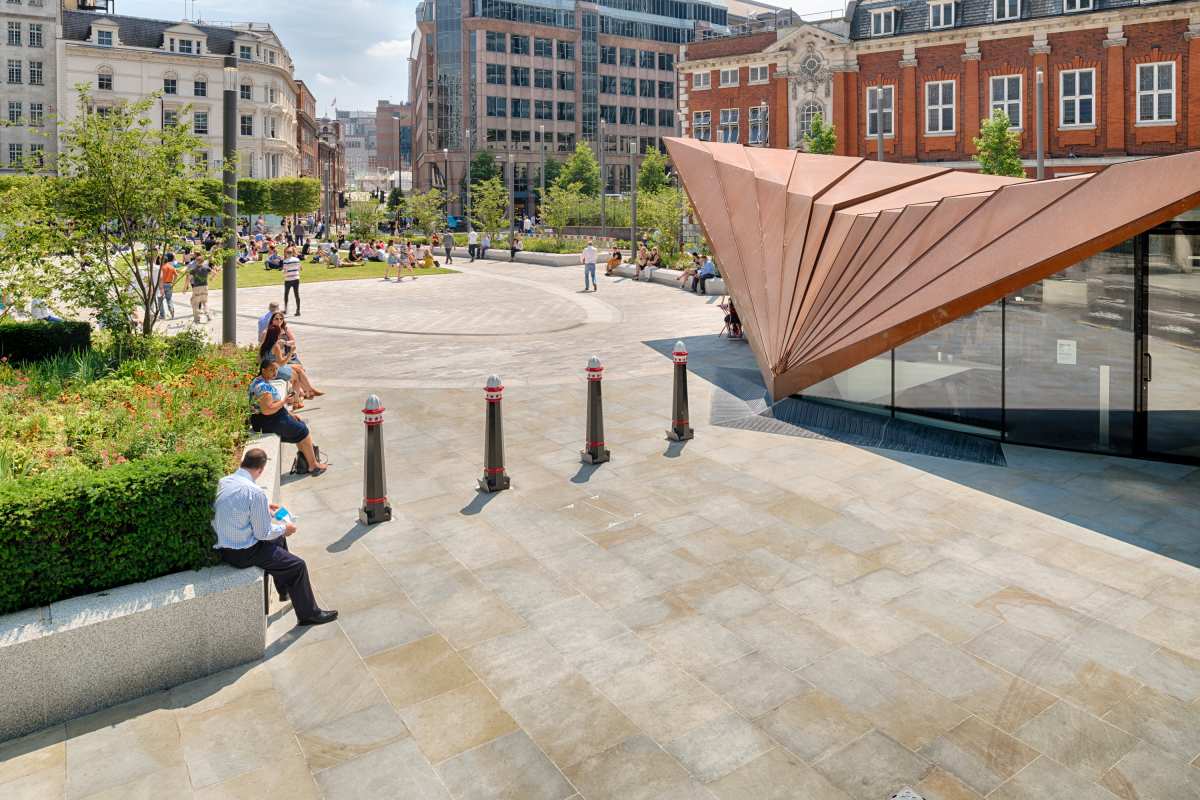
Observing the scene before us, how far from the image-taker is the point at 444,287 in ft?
100

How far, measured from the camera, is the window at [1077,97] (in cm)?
4134

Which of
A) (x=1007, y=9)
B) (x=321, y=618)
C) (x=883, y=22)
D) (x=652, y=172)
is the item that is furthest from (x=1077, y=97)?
(x=321, y=618)

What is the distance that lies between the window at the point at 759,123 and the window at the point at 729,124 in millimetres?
1052

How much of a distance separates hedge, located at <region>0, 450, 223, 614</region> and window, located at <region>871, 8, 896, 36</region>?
49.5m

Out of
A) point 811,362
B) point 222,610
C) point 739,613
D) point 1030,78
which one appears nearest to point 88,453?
point 222,610

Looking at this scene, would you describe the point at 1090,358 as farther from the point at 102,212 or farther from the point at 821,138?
the point at 821,138

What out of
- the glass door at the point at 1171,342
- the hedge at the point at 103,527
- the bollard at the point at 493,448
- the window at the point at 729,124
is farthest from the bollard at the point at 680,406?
the window at the point at 729,124

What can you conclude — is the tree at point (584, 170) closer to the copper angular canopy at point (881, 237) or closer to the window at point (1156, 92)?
the window at point (1156, 92)

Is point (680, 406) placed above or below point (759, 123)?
below

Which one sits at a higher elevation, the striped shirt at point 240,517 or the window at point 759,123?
the window at point 759,123

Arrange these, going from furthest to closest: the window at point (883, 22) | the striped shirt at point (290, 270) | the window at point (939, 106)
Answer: the window at point (883, 22) → the window at point (939, 106) → the striped shirt at point (290, 270)

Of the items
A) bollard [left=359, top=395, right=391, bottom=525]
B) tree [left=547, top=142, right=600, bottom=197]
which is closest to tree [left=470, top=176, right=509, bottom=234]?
tree [left=547, top=142, right=600, bottom=197]

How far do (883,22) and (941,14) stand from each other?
10.4ft

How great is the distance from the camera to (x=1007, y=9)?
43531mm
